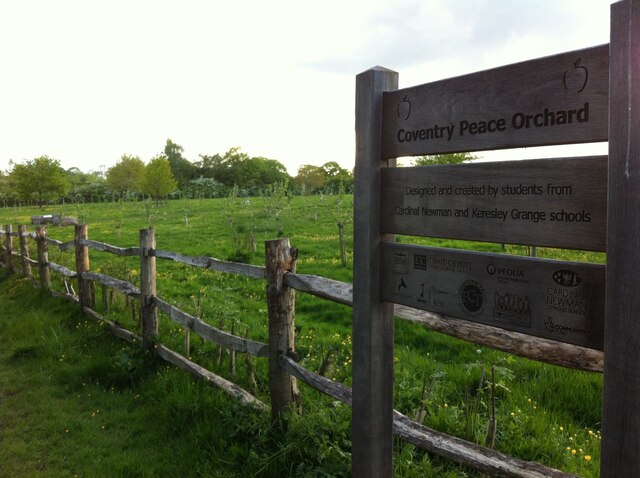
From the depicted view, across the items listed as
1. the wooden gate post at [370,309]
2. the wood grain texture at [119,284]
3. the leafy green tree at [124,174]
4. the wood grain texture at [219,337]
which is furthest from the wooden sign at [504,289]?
the leafy green tree at [124,174]

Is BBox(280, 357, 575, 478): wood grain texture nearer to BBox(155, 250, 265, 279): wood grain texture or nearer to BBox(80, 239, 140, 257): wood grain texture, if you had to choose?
BBox(155, 250, 265, 279): wood grain texture

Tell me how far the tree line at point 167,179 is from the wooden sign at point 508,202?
650 inches

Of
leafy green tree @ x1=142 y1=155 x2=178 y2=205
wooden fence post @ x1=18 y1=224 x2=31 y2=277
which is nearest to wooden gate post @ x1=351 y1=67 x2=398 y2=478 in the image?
wooden fence post @ x1=18 y1=224 x2=31 y2=277

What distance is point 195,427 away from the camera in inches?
169

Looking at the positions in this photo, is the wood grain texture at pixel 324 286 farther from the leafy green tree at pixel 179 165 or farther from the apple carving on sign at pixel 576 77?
the leafy green tree at pixel 179 165

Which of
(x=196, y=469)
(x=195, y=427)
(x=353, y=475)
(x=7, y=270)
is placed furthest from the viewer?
(x=7, y=270)

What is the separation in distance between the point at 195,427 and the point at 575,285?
352 cm

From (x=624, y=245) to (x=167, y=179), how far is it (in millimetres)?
56121

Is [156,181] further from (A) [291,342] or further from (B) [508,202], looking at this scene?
A: (B) [508,202]

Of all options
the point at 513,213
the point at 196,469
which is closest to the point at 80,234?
the point at 196,469

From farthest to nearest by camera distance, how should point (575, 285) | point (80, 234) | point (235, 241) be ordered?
point (235, 241)
point (80, 234)
point (575, 285)

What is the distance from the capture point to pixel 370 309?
8.77ft

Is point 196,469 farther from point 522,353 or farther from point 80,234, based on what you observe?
point 80,234

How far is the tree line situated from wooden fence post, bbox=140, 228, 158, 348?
13.0 meters
